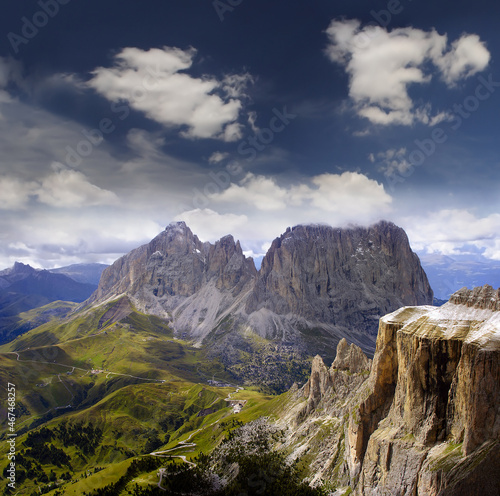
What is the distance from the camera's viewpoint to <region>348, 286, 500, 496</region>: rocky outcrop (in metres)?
49.7

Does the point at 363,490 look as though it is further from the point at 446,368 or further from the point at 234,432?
the point at 234,432

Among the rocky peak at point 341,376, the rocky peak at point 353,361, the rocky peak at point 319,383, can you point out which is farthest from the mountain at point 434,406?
the rocky peak at point 319,383

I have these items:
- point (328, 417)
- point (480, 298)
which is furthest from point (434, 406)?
point (328, 417)

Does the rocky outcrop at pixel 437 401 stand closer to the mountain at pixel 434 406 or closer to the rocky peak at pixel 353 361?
the mountain at pixel 434 406

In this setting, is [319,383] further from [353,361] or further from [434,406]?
[434,406]

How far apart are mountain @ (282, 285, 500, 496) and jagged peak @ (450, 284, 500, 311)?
0.48ft

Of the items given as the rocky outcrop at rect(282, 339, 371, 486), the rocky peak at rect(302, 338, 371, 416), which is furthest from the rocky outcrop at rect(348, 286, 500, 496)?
the rocky peak at rect(302, 338, 371, 416)

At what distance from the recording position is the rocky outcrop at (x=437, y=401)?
4972 centimetres

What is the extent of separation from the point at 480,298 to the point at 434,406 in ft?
66.2

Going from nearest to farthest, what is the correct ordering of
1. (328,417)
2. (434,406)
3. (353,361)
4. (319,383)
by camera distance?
(434,406) → (328,417) → (353,361) → (319,383)

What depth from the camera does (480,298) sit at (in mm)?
59531

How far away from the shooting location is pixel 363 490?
225 ft

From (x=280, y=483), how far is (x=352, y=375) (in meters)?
49.5

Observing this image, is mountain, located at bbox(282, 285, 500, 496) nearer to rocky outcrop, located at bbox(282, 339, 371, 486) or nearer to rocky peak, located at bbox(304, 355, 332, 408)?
rocky outcrop, located at bbox(282, 339, 371, 486)
